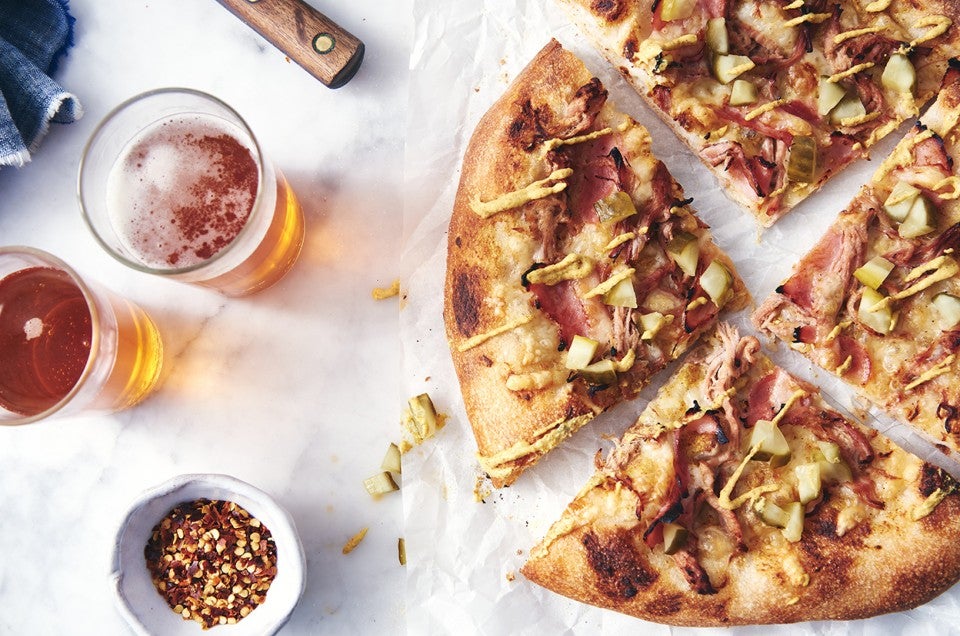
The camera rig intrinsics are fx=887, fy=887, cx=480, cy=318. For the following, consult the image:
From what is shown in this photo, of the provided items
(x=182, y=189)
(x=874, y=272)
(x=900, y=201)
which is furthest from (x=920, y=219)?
(x=182, y=189)

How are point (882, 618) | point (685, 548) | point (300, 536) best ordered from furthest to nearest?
point (300, 536) → point (882, 618) → point (685, 548)

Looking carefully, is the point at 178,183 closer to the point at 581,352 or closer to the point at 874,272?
the point at 581,352

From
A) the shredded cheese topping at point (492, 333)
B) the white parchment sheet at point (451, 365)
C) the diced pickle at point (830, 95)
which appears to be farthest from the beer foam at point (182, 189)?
the diced pickle at point (830, 95)

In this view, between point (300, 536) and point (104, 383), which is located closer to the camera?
point (104, 383)

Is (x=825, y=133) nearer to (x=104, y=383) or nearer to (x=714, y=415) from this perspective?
(x=714, y=415)

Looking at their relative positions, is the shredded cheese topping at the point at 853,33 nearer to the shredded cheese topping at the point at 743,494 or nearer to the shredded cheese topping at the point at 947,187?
the shredded cheese topping at the point at 947,187

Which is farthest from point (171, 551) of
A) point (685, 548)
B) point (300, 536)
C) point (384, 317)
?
point (685, 548)
